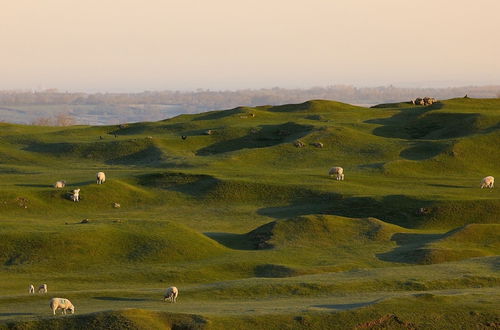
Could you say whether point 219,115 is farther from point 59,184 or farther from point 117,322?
point 117,322

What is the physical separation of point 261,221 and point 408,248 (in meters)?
18.6

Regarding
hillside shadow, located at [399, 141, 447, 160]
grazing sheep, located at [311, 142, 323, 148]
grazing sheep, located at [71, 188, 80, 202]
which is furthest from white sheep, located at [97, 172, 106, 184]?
hillside shadow, located at [399, 141, 447, 160]

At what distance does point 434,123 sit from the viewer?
424 feet

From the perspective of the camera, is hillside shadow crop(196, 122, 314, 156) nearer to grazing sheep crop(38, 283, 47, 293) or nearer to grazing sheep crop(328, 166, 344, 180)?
grazing sheep crop(328, 166, 344, 180)

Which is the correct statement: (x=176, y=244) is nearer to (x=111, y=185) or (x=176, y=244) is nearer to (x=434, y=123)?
(x=111, y=185)

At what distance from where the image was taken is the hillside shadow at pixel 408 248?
64188 mm

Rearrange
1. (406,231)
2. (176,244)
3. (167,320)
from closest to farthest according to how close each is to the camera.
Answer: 1. (167,320)
2. (176,244)
3. (406,231)

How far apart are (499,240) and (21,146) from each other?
69515 millimetres

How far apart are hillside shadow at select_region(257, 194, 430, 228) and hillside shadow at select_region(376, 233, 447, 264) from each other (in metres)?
7.49

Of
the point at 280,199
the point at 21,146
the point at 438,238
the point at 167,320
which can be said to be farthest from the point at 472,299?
the point at 21,146

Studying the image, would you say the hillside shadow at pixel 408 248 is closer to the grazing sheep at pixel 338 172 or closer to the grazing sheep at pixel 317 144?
the grazing sheep at pixel 338 172

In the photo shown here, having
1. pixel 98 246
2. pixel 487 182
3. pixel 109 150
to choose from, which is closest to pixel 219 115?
pixel 109 150

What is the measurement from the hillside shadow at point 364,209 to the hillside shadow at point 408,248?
749 centimetres

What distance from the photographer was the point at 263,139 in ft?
397
